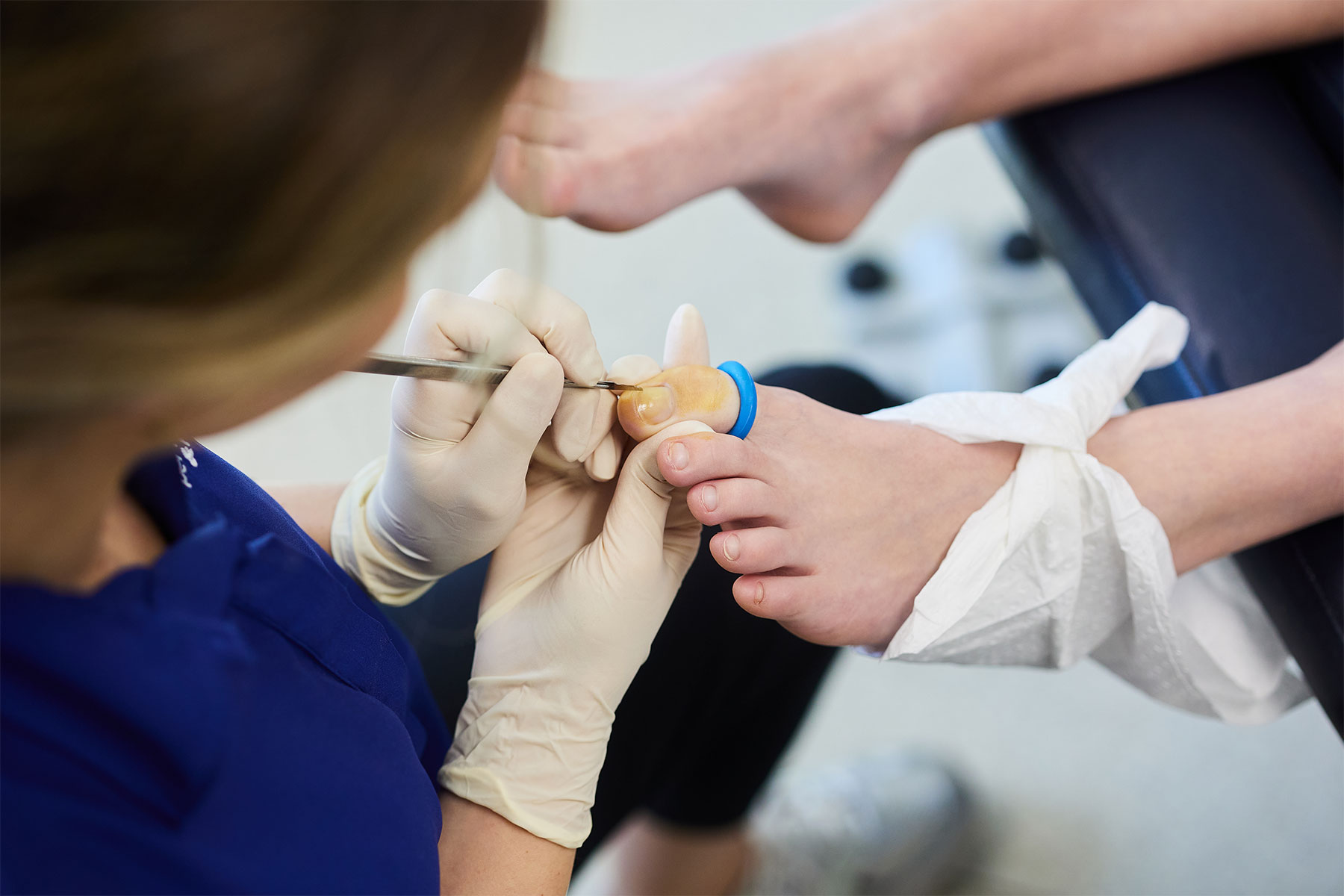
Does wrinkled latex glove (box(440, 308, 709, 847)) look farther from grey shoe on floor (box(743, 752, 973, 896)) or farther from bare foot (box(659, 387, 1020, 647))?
grey shoe on floor (box(743, 752, 973, 896))

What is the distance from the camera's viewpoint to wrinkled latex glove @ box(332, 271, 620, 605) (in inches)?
25.4

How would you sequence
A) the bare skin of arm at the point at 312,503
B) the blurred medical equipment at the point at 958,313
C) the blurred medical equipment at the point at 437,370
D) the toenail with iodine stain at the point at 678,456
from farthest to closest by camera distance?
the blurred medical equipment at the point at 958,313
the bare skin of arm at the point at 312,503
the toenail with iodine stain at the point at 678,456
the blurred medical equipment at the point at 437,370

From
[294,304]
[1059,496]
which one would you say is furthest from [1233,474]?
[294,304]

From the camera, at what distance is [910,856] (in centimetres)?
124

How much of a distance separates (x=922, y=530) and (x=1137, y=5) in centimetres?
55

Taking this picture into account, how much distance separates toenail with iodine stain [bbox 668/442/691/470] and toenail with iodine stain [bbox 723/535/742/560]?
2.6 inches

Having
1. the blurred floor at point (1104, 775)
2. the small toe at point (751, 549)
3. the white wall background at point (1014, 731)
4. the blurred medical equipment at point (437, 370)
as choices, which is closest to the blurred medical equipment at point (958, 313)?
the white wall background at point (1014, 731)

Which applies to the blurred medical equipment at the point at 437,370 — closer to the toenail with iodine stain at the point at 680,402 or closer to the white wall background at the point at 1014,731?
the toenail with iodine stain at the point at 680,402

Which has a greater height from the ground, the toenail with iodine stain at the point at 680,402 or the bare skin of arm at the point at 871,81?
the bare skin of arm at the point at 871,81

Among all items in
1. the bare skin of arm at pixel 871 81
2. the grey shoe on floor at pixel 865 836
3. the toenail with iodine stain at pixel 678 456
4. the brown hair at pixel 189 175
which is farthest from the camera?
the grey shoe on floor at pixel 865 836

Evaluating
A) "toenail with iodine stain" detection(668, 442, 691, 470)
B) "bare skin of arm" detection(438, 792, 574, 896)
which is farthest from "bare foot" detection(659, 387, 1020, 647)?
"bare skin of arm" detection(438, 792, 574, 896)

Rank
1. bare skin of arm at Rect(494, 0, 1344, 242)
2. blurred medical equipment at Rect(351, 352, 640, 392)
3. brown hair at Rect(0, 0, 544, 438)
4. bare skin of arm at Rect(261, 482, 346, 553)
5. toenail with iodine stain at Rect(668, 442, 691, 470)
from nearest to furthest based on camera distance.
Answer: brown hair at Rect(0, 0, 544, 438) → blurred medical equipment at Rect(351, 352, 640, 392) → toenail with iodine stain at Rect(668, 442, 691, 470) → bare skin of arm at Rect(261, 482, 346, 553) → bare skin of arm at Rect(494, 0, 1344, 242)

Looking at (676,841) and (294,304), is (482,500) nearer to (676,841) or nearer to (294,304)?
(294,304)

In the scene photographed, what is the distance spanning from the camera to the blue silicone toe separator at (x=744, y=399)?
2.38ft
